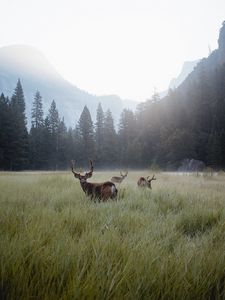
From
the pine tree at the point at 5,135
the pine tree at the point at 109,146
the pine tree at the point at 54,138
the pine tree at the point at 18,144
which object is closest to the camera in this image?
the pine tree at the point at 5,135

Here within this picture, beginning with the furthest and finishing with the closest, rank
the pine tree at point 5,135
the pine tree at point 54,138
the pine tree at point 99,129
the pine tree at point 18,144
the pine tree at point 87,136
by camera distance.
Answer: the pine tree at point 99,129 < the pine tree at point 87,136 < the pine tree at point 54,138 < the pine tree at point 18,144 < the pine tree at point 5,135

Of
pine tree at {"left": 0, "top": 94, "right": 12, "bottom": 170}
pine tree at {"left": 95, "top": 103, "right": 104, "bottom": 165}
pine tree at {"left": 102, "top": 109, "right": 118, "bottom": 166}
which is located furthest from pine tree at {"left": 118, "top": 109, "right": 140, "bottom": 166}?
pine tree at {"left": 0, "top": 94, "right": 12, "bottom": 170}

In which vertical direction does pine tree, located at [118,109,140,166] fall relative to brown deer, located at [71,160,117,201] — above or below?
above

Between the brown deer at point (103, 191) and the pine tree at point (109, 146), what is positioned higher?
the pine tree at point (109, 146)

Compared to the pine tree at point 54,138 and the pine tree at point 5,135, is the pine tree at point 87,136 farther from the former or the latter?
the pine tree at point 5,135

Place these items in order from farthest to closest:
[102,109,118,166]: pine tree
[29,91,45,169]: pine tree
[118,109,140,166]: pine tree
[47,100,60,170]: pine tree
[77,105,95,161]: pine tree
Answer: [102,109,118,166]: pine tree
[77,105,95,161]: pine tree
[118,109,140,166]: pine tree
[47,100,60,170]: pine tree
[29,91,45,169]: pine tree

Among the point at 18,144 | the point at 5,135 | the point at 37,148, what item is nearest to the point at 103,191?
the point at 5,135

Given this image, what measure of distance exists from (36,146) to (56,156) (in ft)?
15.0

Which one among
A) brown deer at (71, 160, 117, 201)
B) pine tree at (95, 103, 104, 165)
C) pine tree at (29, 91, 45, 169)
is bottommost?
brown deer at (71, 160, 117, 201)

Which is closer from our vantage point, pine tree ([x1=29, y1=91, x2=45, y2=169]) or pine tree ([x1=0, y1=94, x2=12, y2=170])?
pine tree ([x1=0, y1=94, x2=12, y2=170])

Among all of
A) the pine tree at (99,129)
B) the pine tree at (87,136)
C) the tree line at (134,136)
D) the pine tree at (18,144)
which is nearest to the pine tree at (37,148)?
the tree line at (134,136)

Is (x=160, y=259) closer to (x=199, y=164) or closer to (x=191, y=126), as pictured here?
(x=199, y=164)

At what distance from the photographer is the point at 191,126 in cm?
5400

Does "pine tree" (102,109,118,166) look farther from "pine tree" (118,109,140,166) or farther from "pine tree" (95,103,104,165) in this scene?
"pine tree" (95,103,104,165)
